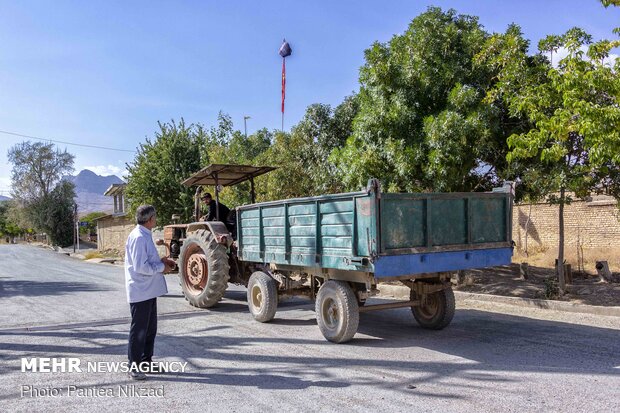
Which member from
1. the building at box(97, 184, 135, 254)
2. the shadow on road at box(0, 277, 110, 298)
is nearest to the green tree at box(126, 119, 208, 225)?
the shadow on road at box(0, 277, 110, 298)

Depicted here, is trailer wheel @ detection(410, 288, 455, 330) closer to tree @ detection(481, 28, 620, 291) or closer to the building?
tree @ detection(481, 28, 620, 291)

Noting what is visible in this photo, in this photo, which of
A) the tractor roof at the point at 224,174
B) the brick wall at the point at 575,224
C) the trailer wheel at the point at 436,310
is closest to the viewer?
the trailer wheel at the point at 436,310

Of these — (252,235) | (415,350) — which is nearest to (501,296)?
(415,350)

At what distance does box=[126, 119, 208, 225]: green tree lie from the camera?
21531 millimetres

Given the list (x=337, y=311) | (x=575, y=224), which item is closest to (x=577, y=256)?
(x=575, y=224)

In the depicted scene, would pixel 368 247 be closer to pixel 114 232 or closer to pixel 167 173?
pixel 167 173

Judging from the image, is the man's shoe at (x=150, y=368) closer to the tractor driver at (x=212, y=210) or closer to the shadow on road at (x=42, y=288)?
the tractor driver at (x=212, y=210)

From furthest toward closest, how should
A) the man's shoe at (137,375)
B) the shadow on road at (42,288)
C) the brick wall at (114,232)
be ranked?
the brick wall at (114,232), the shadow on road at (42,288), the man's shoe at (137,375)

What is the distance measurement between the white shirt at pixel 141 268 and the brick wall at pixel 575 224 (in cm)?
1416

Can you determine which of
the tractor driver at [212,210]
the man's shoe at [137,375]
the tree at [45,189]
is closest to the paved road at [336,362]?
the man's shoe at [137,375]

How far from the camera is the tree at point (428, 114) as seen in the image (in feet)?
A: 33.9

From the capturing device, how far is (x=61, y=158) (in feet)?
202

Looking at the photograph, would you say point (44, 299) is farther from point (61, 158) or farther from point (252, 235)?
point (61, 158)

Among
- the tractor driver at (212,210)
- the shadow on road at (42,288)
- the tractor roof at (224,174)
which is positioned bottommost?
the shadow on road at (42,288)
